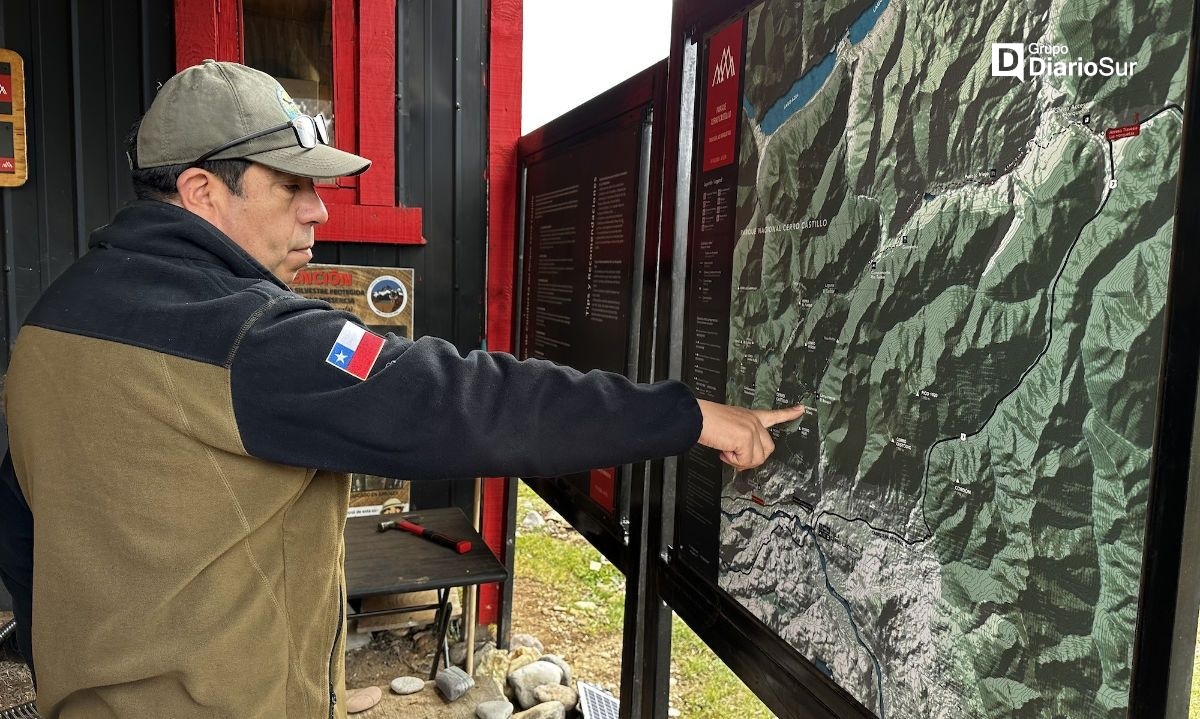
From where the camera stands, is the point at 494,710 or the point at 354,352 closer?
the point at 354,352

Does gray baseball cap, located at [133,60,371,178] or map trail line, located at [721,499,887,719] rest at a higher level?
gray baseball cap, located at [133,60,371,178]

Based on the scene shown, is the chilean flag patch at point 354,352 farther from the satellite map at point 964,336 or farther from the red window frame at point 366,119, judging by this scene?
the red window frame at point 366,119

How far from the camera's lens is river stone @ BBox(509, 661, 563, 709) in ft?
12.3

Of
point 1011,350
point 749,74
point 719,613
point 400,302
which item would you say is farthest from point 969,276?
point 400,302

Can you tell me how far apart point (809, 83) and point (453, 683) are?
10.8 feet

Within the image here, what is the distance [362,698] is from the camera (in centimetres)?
373

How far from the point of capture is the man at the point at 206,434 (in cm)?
129

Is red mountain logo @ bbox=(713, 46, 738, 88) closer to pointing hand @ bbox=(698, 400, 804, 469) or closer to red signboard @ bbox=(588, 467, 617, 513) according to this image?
pointing hand @ bbox=(698, 400, 804, 469)

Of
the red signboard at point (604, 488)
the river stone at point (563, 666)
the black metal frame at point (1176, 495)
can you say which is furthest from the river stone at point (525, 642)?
the black metal frame at point (1176, 495)

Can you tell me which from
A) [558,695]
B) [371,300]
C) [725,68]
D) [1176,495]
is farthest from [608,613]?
[1176,495]

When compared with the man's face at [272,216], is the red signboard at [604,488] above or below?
below

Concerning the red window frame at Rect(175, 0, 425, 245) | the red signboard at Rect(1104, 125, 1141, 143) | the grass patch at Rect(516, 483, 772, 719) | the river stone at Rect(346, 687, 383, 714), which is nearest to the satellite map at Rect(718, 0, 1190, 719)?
the red signboard at Rect(1104, 125, 1141, 143)

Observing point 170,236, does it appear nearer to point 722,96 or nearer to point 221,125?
point 221,125

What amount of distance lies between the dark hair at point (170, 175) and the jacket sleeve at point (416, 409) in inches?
13.9
